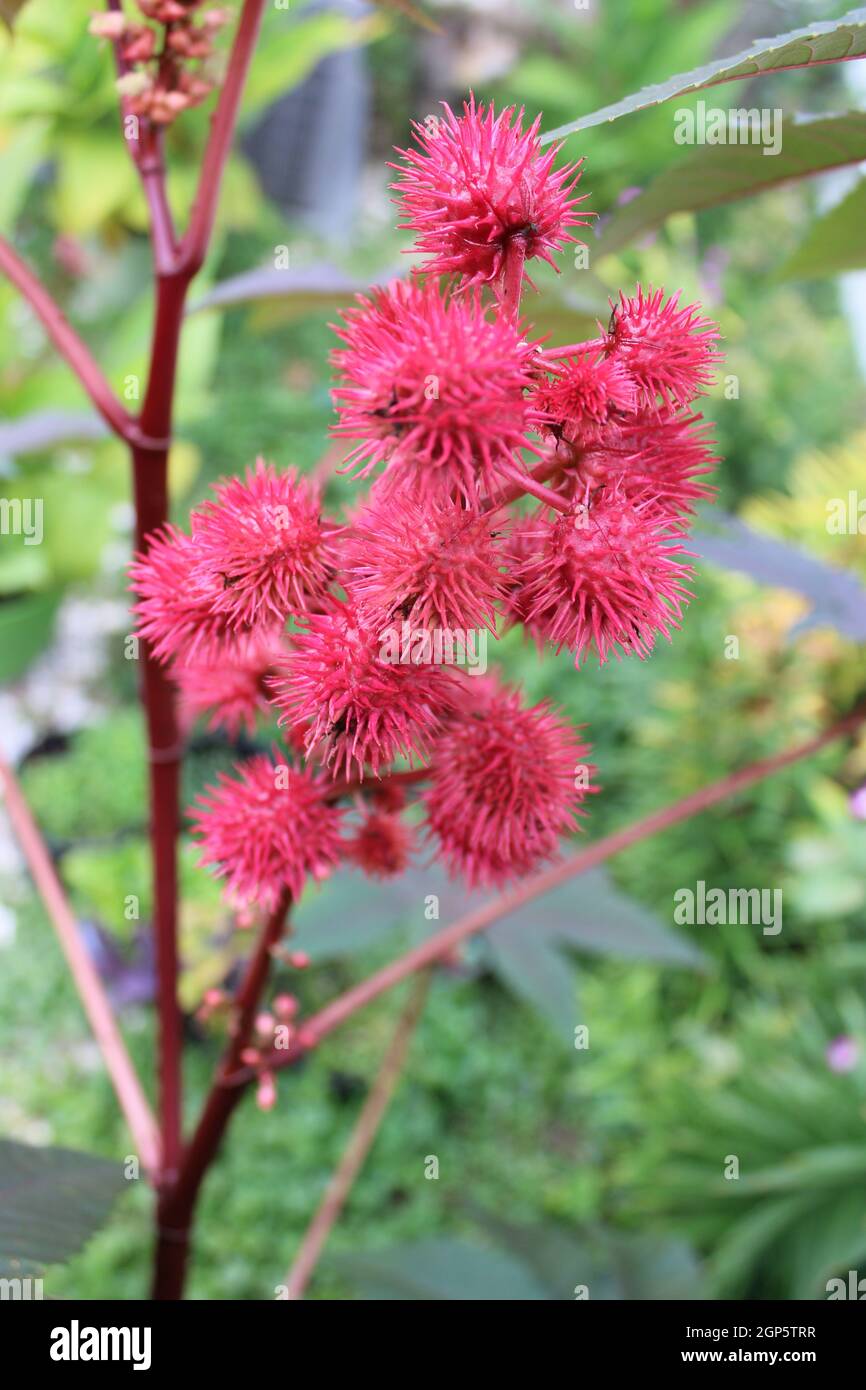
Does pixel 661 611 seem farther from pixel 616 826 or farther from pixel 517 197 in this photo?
pixel 616 826

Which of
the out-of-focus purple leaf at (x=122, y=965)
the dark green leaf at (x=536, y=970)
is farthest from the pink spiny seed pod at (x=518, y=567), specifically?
the out-of-focus purple leaf at (x=122, y=965)

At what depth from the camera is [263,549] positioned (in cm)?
28

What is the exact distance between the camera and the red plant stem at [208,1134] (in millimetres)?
364

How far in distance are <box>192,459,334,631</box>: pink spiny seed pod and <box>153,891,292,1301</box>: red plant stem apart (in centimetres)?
10

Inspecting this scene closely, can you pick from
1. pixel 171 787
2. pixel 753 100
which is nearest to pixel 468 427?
pixel 171 787

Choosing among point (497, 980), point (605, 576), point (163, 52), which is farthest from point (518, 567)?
point (497, 980)

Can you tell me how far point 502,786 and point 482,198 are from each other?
0.51 ft

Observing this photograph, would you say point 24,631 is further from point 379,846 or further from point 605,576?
point 605,576

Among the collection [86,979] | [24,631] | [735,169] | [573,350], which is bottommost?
[86,979]

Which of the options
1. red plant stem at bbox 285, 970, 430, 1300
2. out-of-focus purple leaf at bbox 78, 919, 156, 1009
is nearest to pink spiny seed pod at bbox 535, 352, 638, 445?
red plant stem at bbox 285, 970, 430, 1300

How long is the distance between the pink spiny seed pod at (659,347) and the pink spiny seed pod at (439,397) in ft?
0.12
